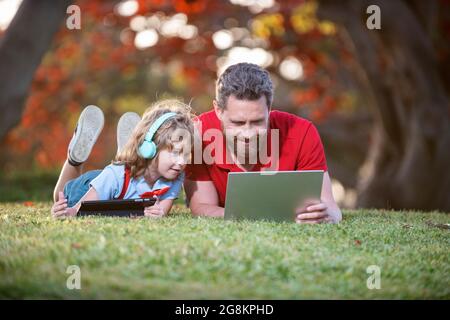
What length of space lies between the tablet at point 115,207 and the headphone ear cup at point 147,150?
15.1 inches

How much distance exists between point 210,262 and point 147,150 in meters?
1.86

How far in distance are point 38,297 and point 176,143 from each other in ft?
7.27

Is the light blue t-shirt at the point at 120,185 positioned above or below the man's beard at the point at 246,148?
below

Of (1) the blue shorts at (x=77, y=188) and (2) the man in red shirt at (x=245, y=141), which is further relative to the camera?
(1) the blue shorts at (x=77, y=188)

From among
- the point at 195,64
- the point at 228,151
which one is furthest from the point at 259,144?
the point at 195,64

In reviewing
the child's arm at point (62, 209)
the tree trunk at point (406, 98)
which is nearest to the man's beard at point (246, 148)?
the child's arm at point (62, 209)

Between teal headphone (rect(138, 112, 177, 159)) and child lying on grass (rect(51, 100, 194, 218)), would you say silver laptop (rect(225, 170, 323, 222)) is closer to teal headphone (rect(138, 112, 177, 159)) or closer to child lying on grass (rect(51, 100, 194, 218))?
child lying on grass (rect(51, 100, 194, 218))

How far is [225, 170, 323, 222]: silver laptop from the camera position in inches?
171

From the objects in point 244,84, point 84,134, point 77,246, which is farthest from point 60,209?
point 244,84

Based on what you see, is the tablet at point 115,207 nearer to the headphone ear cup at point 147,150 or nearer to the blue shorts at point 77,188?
the headphone ear cup at point 147,150

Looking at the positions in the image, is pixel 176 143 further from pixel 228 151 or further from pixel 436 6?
pixel 436 6

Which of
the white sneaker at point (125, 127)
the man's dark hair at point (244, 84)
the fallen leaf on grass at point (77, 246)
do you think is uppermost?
the man's dark hair at point (244, 84)

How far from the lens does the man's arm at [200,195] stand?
515cm
